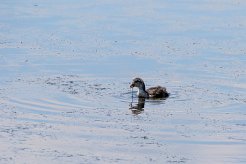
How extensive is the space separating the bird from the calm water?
18cm

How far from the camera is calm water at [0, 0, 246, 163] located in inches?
576

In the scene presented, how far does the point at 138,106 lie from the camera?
60.5ft

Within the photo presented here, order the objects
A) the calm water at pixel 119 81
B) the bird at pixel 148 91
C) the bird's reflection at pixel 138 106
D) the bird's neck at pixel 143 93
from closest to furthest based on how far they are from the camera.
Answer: the calm water at pixel 119 81 → the bird's reflection at pixel 138 106 → the bird at pixel 148 91 → the bird's neck at pixel 143 93

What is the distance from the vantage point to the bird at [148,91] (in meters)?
18.8

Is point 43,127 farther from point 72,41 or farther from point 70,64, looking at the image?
point 72,41

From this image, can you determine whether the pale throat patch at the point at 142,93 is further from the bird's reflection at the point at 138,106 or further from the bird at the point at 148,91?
the bird's reflection at the point at 138,106

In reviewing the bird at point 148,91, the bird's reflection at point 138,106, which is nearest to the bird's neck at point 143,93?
the bird at point 148,91

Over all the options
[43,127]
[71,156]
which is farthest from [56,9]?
[71,156]

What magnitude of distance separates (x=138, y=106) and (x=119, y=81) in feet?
5.55

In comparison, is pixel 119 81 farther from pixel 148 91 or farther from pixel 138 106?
pixel 138 106

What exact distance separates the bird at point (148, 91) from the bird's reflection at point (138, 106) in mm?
143

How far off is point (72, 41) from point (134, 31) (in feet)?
7.75

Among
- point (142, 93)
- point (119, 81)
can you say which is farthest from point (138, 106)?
point (119, 81)

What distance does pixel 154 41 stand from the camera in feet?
79.5
